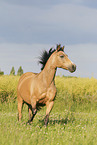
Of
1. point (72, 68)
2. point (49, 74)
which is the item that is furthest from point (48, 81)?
point (72, 68)

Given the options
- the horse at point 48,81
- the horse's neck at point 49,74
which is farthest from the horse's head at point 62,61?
the horse's neck at point 49,74

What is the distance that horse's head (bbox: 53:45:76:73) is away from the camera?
6324mm

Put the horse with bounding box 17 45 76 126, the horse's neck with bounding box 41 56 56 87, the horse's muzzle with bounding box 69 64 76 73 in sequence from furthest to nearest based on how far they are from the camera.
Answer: the horse's neck with bounding box 41 56 56 87, the horse with bounding box 17 45 76 126, the horse's muzzle with bounding box 69 64 76 73

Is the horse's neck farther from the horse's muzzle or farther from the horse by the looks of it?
the horse's muzzle

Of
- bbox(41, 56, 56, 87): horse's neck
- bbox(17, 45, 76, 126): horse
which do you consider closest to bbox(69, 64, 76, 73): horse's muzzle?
bbox(17, 45, 76, 126): horse

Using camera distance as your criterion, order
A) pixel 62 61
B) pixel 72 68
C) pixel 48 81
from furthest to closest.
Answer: pixel 48 81
pixel 62 61
pixel 72 68

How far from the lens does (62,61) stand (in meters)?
6.48

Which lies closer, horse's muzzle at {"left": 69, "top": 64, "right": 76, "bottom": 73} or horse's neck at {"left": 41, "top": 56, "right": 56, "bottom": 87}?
horse's muzzle at {"left": 69, "top": 64, "right": 76, "bottom": 73}

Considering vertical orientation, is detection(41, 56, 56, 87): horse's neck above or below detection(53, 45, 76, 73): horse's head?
below

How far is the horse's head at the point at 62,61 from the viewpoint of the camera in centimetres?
632

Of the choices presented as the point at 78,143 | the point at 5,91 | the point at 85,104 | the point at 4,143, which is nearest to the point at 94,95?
the point at 85,104

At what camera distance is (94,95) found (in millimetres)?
14383

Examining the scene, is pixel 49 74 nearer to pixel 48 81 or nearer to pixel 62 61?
pixel 48 81

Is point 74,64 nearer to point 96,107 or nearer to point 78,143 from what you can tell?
point 78,143
